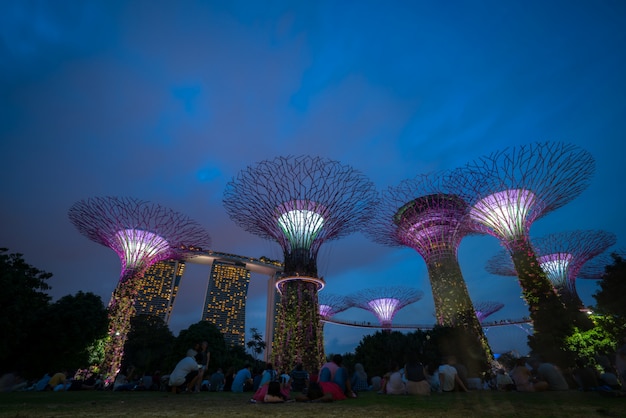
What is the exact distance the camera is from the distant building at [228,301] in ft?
395

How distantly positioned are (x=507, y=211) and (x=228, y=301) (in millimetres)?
112918

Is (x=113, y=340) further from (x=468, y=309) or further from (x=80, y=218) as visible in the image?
(x=468, y=309)

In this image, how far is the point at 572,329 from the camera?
2512 cm

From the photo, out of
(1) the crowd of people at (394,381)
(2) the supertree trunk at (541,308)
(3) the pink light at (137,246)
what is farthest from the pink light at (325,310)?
(1) the crowd of people at (394,381)

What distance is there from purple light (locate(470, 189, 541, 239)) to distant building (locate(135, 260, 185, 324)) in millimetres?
108352

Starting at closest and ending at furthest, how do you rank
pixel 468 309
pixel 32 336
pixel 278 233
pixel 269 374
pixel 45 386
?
pixel 269 374 < pixel 45 386 < pixel 32 336 < pixel 278 233 < pixel 468 309

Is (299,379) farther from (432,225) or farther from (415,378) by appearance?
(432,225)

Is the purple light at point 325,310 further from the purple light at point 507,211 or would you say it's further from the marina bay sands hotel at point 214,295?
the marina bay sands hotel at point 214,295

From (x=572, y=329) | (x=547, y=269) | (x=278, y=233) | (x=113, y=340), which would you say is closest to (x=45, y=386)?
(x=278, y=233)

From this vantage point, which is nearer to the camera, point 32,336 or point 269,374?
point 269,374

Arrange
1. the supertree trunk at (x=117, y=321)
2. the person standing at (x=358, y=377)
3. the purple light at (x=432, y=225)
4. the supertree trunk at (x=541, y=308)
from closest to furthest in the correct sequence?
the person standing at (x=358, y=377) < the supertree trunk at (x=541, y=308) < the supertree trunk at (x=117, y=321) < the purple light at (x=432, y=225)

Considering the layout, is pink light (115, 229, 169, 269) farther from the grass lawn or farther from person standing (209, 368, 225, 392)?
the grass lawn

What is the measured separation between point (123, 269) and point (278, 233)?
19083 mm

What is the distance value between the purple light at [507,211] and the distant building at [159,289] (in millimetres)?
108352
